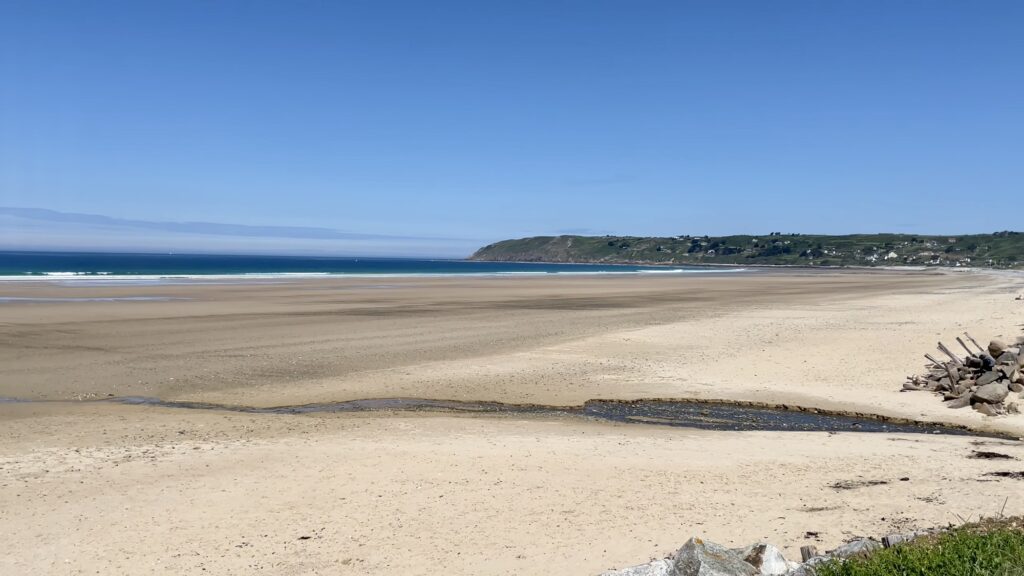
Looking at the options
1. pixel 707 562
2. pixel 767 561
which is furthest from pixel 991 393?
pixel 707 562

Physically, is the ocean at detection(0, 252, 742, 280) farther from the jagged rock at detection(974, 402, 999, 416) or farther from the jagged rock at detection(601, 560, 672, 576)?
the jagged rock at detection(601, 560, 672, 576)

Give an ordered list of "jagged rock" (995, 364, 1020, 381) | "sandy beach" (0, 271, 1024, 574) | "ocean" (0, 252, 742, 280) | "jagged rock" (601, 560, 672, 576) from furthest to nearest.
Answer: "ocean" (0, 252, 742, 280) → "jagged rock" (995, 364, 1020, 381) → "sandy beach" (0, 271, 1024, 574) → "jagged rock" (601, 560, 672, 576)

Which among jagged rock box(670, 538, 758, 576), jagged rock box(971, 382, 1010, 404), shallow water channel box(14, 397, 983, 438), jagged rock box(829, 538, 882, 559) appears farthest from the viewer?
jagged rock box(971, 382, 1010, 404)

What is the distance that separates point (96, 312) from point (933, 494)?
105ft

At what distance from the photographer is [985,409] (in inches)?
514

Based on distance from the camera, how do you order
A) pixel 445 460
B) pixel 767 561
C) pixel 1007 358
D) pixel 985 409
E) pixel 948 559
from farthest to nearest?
pixel 1007 358
pixel 985 409
pixel 445 460
pixel 767 561
pixel 948 559

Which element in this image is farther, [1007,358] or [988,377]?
[1007,358]

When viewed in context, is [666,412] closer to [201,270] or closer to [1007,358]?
[1007,358]

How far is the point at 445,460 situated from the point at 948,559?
6087mm

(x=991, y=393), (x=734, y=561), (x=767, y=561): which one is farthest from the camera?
(x=991, y=393)

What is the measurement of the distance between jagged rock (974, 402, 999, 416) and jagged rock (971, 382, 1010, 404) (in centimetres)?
11

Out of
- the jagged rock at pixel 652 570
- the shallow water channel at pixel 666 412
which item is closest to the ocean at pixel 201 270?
the shallow water channel at pixel 666 412

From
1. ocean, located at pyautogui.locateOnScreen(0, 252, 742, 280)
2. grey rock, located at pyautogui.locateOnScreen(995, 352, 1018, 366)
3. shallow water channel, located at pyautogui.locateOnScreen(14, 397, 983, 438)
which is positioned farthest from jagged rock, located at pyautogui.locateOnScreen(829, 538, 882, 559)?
ocean, located at pyautogui.locateOnScreen(0, 252, 742, 280)

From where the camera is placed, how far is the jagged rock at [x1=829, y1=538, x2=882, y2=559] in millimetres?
5645
